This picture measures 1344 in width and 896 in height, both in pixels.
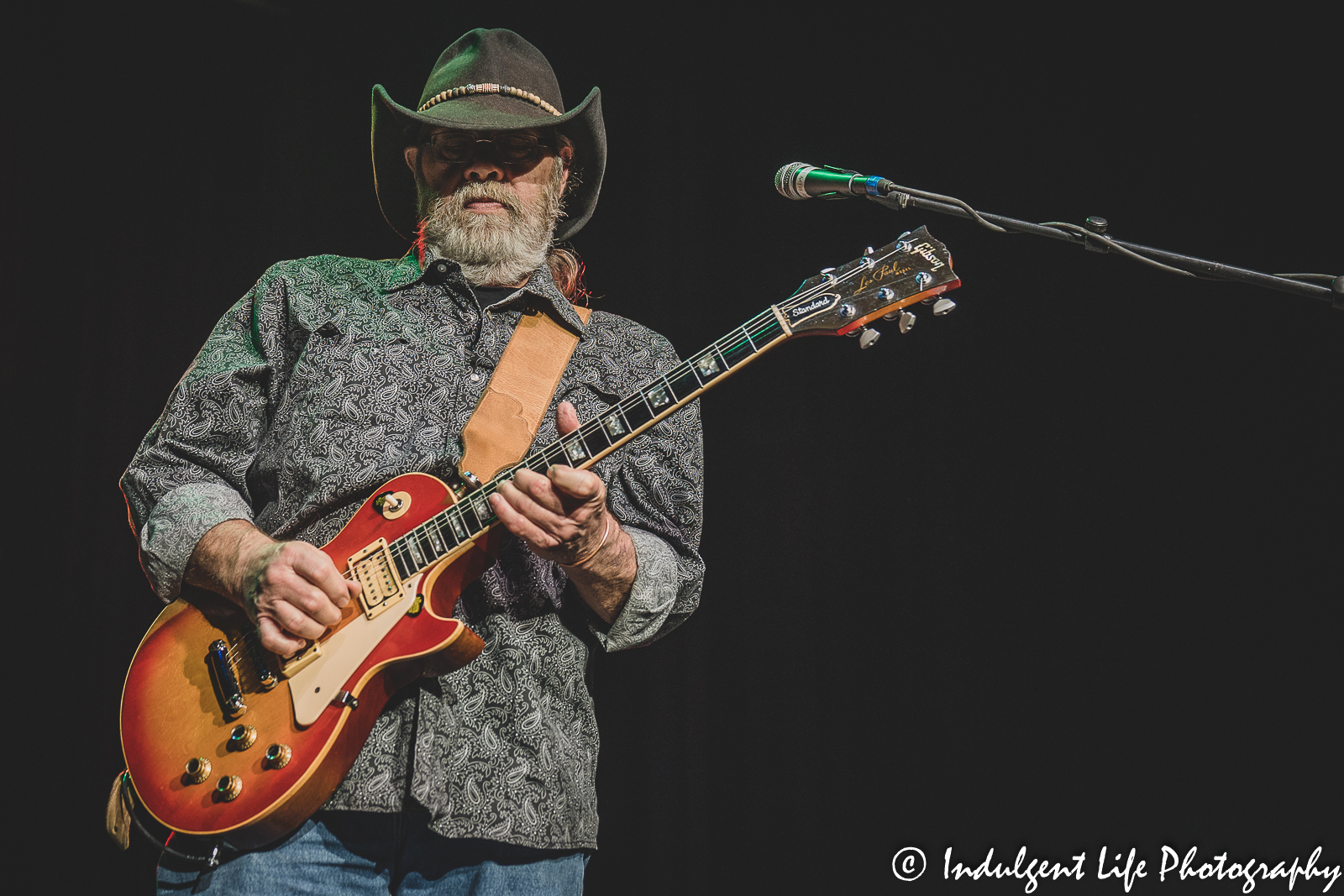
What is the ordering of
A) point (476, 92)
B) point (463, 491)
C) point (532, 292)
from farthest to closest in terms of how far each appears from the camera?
point (476, 92) → point (532, 292) → point (463, 491)

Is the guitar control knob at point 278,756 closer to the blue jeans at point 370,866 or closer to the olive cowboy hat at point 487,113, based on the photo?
the blue jeans at point 370,866

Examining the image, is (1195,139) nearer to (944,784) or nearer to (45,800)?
(944,784)

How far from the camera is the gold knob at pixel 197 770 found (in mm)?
1533

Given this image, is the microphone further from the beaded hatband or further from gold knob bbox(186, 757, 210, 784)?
gold knob bbox(186, 757, 210, 784)

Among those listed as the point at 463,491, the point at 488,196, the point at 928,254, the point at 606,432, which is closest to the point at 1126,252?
the point at 928,254

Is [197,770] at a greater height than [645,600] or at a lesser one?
lesser

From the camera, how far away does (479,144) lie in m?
2.29

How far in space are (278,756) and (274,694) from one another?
0.12 metres

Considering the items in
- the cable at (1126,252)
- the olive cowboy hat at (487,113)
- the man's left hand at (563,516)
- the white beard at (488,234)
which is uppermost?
the olive cowboy hat at (487,113)

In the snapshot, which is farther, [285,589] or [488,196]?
[488,196]

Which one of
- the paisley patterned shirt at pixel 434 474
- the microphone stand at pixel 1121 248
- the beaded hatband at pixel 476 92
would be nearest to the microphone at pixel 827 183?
the microphone stand at pixel 1121 248

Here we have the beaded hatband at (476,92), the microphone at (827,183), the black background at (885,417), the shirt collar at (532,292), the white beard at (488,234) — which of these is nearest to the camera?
the microphone at (827,183)

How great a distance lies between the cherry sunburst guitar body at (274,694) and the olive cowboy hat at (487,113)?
3.38 ft

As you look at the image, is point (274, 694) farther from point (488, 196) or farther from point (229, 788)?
point (488, 196)
